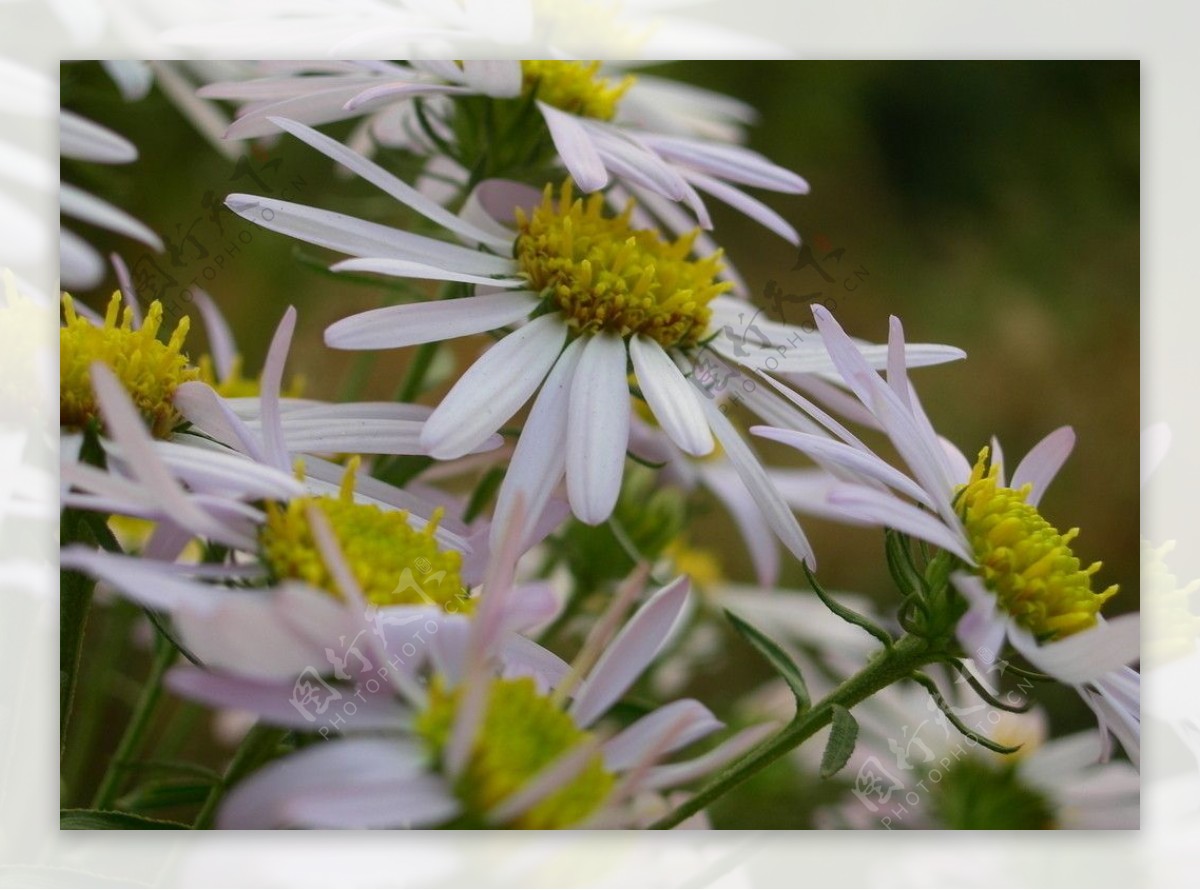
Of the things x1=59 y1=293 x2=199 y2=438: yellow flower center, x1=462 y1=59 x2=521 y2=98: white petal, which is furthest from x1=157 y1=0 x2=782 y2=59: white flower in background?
x1=59 y1=293 x2=199 y2=438: yellow flower center

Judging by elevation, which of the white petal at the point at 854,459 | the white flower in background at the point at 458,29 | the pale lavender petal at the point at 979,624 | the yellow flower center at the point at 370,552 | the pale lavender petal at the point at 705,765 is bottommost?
the pale lavender petal at the point at 705,765

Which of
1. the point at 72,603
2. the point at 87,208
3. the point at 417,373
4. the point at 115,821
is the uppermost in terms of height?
the point at 87,208

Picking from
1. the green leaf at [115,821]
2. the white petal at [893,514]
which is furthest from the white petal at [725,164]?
the green leaf at [115,821]

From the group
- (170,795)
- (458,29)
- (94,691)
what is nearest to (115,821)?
(170,795)

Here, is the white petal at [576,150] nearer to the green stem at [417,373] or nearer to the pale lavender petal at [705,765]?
the green stem at [417,373]

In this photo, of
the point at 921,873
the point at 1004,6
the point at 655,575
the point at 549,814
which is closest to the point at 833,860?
the point at 921,873

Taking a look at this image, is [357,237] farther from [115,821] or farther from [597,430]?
[115,821]

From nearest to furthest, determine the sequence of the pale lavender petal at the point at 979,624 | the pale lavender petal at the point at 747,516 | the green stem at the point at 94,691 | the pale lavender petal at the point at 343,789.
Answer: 1. the pale lavender petal at the point at 343,789
2. the pale lavender petal at the point at 979,624
3. the green stem at the point at 94,691
4. the pale lavender petal at the point at 747,516

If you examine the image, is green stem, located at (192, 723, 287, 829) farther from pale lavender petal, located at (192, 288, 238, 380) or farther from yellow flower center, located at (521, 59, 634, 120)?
yellow flower center, located at (521, 59, 634, 120)
